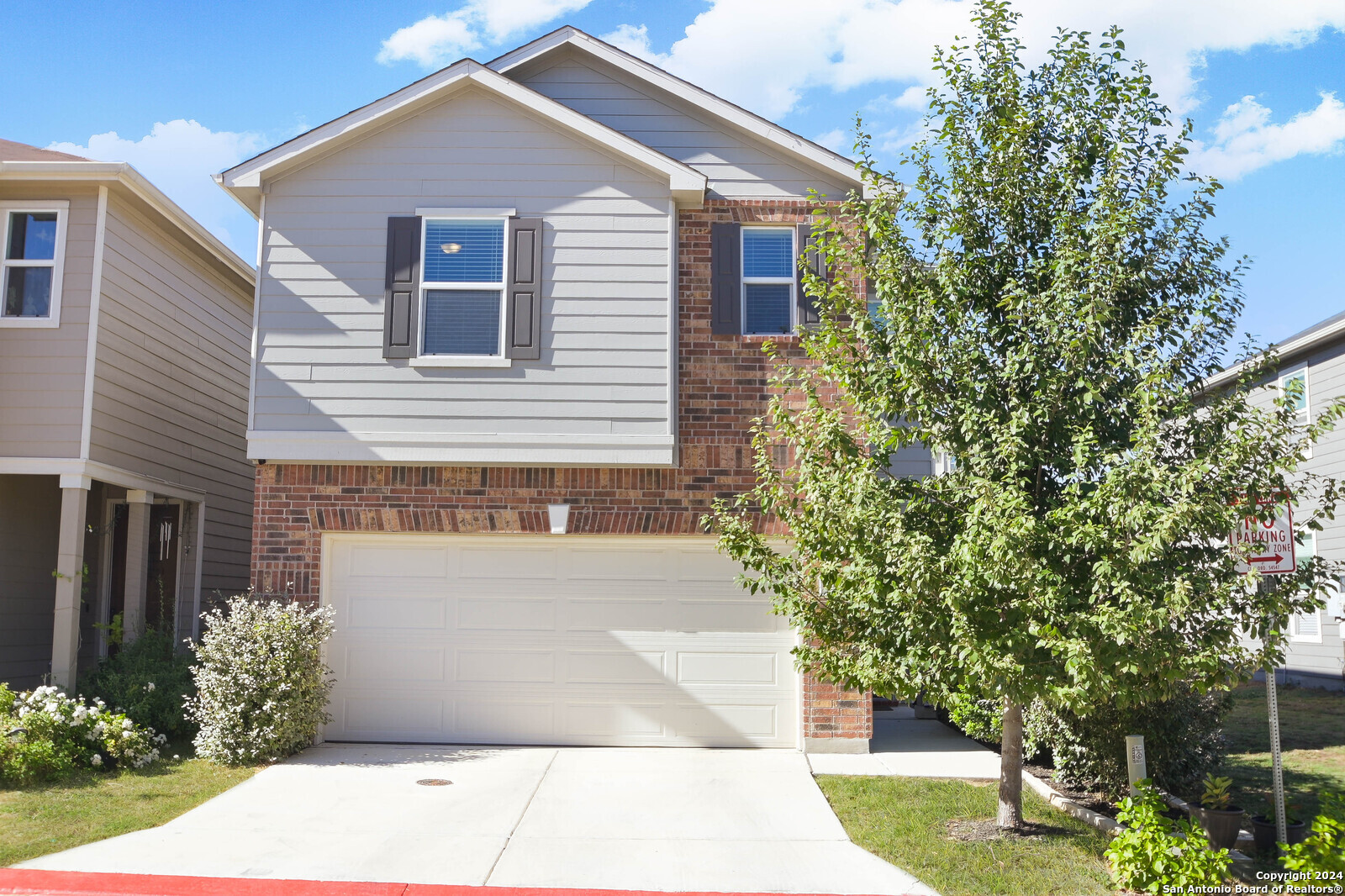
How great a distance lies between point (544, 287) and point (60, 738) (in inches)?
242

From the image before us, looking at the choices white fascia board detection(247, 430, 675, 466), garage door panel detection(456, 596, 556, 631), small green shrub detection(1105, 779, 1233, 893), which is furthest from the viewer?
garage door panel detection(456, 596, 556, 631)

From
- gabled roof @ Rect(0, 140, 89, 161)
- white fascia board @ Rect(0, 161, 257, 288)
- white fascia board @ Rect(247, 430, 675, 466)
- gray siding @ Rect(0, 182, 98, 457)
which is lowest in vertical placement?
white fascia board @ Rect(247, 430, 675, 466)

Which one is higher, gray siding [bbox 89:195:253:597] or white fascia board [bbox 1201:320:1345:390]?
white fascia board [bbox 1201:320:1345:390]

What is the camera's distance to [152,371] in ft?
42.5

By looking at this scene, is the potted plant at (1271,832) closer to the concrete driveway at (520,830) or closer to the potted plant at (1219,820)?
the potted plant at (1219,820)

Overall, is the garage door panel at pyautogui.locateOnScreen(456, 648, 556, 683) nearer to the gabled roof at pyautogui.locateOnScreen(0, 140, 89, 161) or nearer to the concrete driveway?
the concrete driveway

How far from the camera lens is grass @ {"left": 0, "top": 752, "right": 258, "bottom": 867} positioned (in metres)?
7.12

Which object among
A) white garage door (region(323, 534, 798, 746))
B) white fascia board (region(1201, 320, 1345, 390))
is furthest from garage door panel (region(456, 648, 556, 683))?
white fascia board (region(1201, 320, 1345, 390))

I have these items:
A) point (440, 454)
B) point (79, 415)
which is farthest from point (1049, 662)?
point (79, 415)

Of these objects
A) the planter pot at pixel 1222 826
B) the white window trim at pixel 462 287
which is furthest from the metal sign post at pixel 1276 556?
the white window trim at pixel 462 287

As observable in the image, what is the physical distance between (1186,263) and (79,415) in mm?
10910

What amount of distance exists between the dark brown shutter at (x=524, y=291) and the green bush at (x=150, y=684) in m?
4.52

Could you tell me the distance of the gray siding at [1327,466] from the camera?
1769 cm

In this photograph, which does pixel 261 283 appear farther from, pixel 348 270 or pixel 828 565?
pixel 828 565
